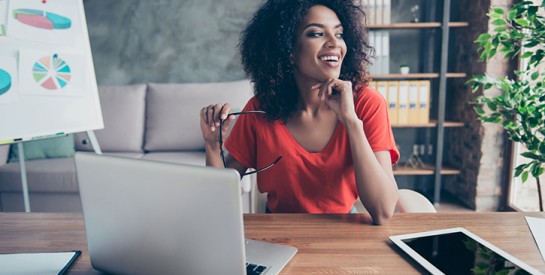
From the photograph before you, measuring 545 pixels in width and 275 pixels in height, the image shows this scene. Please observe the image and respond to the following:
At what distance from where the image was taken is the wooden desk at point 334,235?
700mm

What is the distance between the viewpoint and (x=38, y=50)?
162cm

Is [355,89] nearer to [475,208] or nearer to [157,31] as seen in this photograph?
[475,208]

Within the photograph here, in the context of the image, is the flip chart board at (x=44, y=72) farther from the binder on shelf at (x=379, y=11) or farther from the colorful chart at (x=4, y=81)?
the binder on shelf at (x=379, y=11)

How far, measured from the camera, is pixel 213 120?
1.05 meters

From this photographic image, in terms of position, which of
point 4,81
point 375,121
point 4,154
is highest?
point 4,81

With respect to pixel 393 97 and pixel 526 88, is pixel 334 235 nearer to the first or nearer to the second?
pixel 526 88

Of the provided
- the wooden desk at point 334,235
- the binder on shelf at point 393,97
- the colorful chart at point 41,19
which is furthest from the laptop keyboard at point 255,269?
the binder on shelf at point 393,97

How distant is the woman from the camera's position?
106 centimetres

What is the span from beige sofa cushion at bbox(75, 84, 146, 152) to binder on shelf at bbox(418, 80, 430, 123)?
203cm

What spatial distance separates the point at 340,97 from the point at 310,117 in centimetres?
19

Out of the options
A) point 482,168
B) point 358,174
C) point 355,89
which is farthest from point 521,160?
point 358,174

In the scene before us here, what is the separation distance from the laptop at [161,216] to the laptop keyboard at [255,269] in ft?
0.34

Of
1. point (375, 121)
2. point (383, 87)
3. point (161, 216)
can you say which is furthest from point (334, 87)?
point (383, 87)

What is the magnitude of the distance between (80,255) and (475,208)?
2.63m
